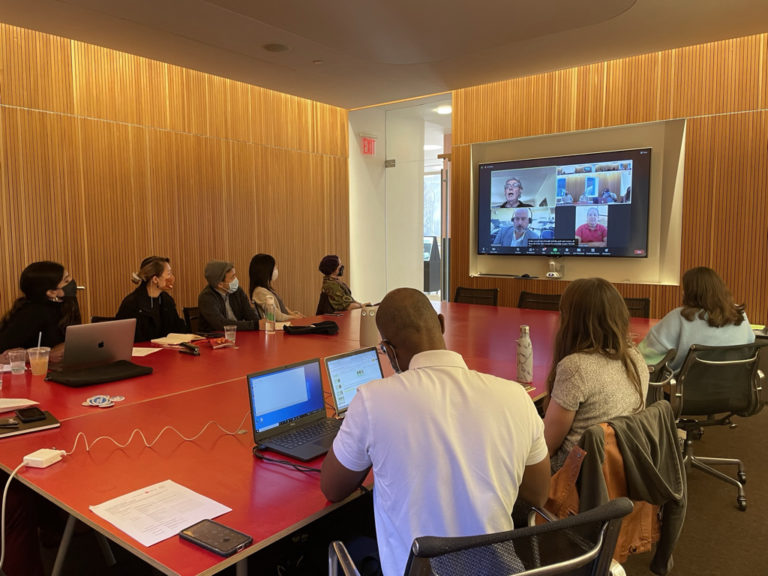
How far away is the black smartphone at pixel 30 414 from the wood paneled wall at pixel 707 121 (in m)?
5.97

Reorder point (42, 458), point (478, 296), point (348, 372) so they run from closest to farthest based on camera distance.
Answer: point (42, 458) < point (348, 372) < point (478, 296)

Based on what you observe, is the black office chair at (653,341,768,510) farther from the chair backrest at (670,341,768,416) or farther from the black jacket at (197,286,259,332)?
the black jacket at (197,286,259,332)

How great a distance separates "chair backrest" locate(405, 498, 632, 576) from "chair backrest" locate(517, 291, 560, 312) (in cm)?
497

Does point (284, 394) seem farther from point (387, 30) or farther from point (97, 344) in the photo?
point (387, 30)

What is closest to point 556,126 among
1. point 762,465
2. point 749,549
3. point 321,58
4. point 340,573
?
point 321,58

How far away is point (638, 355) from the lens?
7.68 ft

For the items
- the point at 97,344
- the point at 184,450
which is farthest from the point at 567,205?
the point at 184,450

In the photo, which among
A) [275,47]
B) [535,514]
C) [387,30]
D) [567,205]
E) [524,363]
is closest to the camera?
[535,514]

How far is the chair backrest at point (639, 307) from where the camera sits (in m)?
5.42

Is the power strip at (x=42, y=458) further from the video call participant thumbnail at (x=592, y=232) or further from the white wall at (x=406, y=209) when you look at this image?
the white wall at (x=406, y=209)

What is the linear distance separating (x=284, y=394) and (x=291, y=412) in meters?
0.08

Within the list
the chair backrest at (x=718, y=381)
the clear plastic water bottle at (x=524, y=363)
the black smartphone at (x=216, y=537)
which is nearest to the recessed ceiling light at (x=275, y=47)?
the clear plastic water bottle at (x=524, y=363)

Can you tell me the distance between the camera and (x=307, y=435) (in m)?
2.15

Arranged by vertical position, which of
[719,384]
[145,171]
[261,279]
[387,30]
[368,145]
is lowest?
[719,384]
